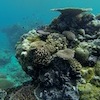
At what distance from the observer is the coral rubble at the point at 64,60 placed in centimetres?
622

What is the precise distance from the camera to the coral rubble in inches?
245

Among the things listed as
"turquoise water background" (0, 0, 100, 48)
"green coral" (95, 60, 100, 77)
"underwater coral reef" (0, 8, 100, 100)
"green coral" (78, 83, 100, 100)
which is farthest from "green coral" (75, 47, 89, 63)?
"turquoise water background" (0, 0, 100, 48)

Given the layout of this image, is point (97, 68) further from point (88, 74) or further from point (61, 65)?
point (61, 65)

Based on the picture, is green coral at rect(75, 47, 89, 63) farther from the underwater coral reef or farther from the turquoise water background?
the turquoise water background

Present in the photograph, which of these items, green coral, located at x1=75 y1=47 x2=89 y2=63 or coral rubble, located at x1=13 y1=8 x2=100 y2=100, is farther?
green coral, located at x1=75 y1=47 x2=89 y2=63

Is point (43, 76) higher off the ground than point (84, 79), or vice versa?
point (43, 76)

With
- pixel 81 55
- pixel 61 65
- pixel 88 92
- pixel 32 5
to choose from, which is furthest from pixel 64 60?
pixel 32 5

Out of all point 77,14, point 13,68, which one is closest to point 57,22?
point 77,14

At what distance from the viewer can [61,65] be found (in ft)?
20.9

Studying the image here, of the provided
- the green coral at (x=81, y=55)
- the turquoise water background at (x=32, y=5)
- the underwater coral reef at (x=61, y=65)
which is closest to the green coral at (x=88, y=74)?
the underwater coral reef at (x=61, y=65)

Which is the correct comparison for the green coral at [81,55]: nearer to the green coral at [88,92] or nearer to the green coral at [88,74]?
the green coral at [88,74]

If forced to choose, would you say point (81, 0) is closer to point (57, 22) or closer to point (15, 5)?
point (15, 5)

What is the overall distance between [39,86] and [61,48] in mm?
1322

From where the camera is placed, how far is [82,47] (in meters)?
7.31
